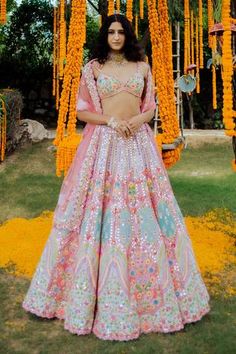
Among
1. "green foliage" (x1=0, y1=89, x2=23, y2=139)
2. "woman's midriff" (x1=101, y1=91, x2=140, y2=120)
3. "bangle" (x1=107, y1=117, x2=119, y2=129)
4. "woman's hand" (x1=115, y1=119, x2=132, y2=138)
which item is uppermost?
"green foliage" (x1=0, y1=89, x2=23, y2=139)

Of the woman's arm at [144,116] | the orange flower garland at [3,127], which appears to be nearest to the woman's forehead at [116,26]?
the woman's arm at [144,116]

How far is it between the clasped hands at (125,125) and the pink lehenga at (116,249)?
0.08 metres

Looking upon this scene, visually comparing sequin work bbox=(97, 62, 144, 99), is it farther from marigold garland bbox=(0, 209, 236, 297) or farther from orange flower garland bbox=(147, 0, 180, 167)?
marigold garland bbox=(0, 209, 236, 297)

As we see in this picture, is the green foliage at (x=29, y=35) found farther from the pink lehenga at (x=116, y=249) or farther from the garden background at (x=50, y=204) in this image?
the pink lehenga at (x=116, y=249)

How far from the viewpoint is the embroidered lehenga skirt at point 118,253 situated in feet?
11.3

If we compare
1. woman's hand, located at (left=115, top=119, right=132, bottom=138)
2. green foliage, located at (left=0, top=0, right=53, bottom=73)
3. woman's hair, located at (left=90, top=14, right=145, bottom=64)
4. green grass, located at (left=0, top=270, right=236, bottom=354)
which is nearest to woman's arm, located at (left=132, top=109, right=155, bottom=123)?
woman's hand, located at (left=115, top=119, right=132, bottom=138)

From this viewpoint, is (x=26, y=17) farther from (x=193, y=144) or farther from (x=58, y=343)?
(x=58, y=343)

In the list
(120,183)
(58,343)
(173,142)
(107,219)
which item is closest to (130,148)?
(120,183)

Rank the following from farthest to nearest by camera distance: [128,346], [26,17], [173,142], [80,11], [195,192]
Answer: [26,17] → [195,192] → [173,142] → [80,11] → [128,346]

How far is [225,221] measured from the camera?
6332 mm

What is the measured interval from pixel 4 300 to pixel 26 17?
42.0 feet

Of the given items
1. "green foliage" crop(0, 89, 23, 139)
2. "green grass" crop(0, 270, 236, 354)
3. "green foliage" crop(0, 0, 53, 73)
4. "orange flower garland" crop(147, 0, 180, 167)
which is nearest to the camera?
"green grass" crop(0, 270, 236, 354)

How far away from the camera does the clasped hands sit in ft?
11.7

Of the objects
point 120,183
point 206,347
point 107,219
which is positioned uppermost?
point 120,183
